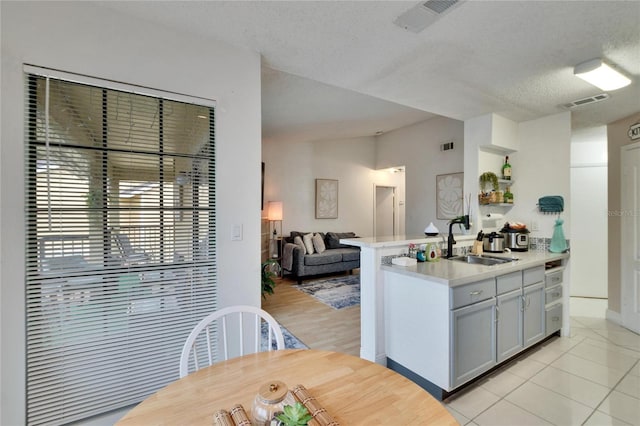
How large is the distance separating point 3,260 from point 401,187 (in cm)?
764

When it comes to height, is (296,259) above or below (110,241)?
below

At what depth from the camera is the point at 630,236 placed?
3.29 meters

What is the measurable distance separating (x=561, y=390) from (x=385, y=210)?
18.9 ft

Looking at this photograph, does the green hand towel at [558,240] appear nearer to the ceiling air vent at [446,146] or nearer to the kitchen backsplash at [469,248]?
the kitchen backsplash at [469,248]

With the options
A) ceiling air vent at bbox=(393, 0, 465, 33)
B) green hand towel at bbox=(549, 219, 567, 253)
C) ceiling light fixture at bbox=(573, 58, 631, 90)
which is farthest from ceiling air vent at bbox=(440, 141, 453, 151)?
ceiling air vent at bbox=(393, 0, 465, 33)

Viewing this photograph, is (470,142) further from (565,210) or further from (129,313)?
(129,313)

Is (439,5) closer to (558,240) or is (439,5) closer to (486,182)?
(486,182)

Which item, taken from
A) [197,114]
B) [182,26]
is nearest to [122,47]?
[182,26]

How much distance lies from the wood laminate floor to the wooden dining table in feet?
5.63

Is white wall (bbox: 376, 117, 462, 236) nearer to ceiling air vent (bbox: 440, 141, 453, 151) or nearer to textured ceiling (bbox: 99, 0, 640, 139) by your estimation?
ceiling air vent (bbox: 440, 141, 453, 151)

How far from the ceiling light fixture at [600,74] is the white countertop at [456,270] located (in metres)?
1.56

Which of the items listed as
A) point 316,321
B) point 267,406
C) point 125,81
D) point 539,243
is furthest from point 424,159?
point 267,406

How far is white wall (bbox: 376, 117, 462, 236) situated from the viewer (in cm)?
523

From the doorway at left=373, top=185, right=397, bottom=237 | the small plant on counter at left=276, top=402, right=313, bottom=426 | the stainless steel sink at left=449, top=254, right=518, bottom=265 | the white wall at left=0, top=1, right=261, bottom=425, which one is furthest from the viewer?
the doorway at left=373, top=185, right=397, bottom=237
